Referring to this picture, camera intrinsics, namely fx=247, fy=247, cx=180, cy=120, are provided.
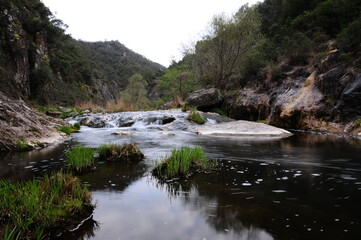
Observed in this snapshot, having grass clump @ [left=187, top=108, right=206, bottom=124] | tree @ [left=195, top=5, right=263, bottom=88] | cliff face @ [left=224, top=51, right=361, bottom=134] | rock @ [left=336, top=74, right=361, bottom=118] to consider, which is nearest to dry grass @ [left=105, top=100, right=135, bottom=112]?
tree @ [left=195, top=5, right=263, bottom=88]

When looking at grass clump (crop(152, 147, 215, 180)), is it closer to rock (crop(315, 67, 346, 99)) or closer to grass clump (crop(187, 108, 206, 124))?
grass clump (crop(187, 108, 206, 124))

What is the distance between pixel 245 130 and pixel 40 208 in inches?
438

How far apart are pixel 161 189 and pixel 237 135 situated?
28.0 ft

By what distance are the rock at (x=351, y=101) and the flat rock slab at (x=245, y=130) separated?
3089 mm

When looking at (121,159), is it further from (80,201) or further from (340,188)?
(340,188)

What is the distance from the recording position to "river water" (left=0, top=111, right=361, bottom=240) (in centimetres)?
255

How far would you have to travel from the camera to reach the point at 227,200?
11.1 feet

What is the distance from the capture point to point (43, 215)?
7.83ft

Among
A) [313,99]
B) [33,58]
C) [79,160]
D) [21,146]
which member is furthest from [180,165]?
[33,58]

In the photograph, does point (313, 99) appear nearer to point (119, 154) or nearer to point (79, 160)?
point (119, 154)

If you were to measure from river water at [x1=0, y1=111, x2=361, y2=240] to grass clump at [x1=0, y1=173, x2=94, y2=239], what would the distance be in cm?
21

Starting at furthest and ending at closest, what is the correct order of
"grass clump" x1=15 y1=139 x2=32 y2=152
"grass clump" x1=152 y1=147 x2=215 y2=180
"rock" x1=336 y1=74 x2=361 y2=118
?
"rock" x1=336 y1=74 x2=361 y2=118 < "grass clump" x1=15 y1=139 x2=32 y2=152 < "grass clump" x1=152 y1=147 x2=215 y2=180

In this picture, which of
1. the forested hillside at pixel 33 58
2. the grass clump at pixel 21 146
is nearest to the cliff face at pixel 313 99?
the grass clump at pixel 21 146

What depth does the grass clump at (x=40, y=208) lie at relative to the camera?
2.22m
